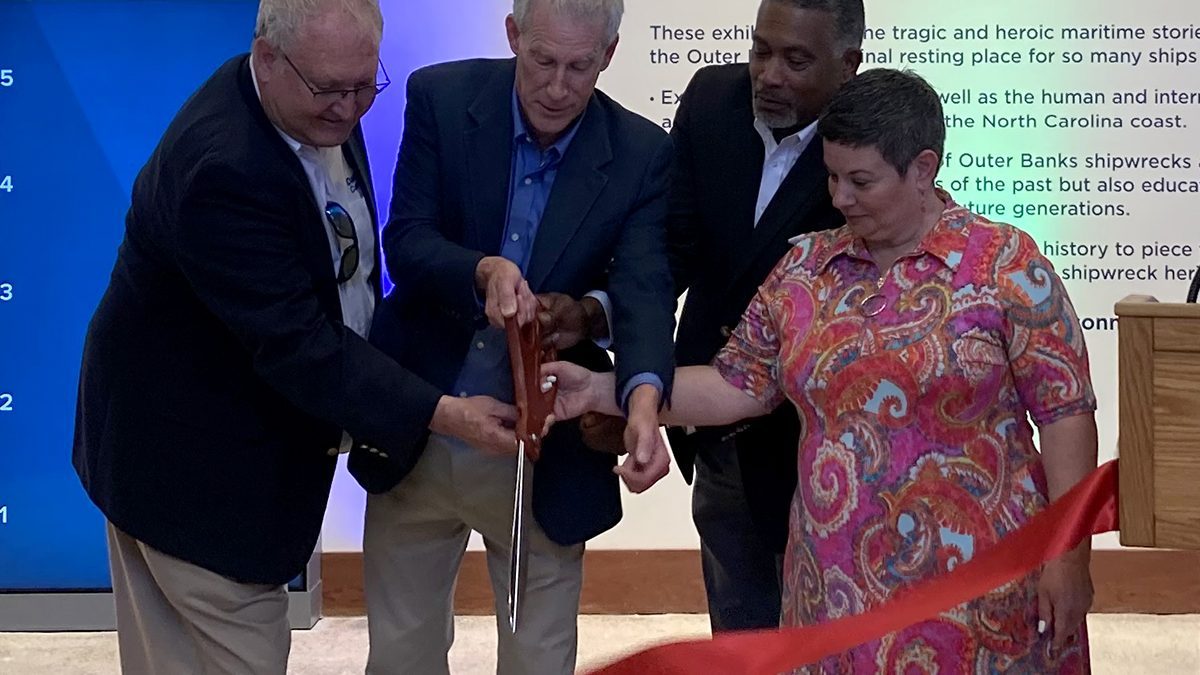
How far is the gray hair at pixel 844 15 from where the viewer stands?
2416 millimetres

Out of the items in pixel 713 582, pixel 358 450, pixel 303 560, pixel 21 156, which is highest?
pixel 21 156

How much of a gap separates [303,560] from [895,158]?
1.15 metres

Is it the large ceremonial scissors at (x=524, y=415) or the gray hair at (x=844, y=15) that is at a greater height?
the gray hair at (x=844, y=15)

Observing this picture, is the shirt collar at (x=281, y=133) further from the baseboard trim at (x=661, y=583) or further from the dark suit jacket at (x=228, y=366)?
the baseboard trim at (x=661, y=583)

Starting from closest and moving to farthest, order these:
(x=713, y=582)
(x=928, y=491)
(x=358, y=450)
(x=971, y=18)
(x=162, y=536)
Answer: (x=928, y=491), (x=162, y=536), (x=358, y=450), (x=713, y=582), (x=971, y=18)

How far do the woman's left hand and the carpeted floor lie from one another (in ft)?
6.22

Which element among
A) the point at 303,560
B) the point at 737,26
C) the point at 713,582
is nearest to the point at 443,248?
the point at 303,560

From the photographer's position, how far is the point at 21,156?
4.05m

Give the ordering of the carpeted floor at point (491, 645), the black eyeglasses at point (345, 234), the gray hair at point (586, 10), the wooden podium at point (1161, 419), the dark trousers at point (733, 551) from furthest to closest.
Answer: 1. the carpeted floor at point (491, 645)
2. the dark trousers at point (733, 551)
3. the black eyeglasses at point (345, 234)
4. the gray hair at point (586, 10)
5. the wooden podium at point (1161, 419)

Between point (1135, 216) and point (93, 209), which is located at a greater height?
point (93, 209)

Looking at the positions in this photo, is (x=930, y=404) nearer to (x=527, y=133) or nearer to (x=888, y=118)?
(x=888, y=118)

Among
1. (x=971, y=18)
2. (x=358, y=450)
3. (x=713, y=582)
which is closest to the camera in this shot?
(x=358, y=450)

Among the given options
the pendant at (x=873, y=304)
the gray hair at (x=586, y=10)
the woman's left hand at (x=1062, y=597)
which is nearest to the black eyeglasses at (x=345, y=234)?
the gray hair at (x=586, y=10)

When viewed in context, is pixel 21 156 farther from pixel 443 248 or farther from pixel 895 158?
pixel 895 158
